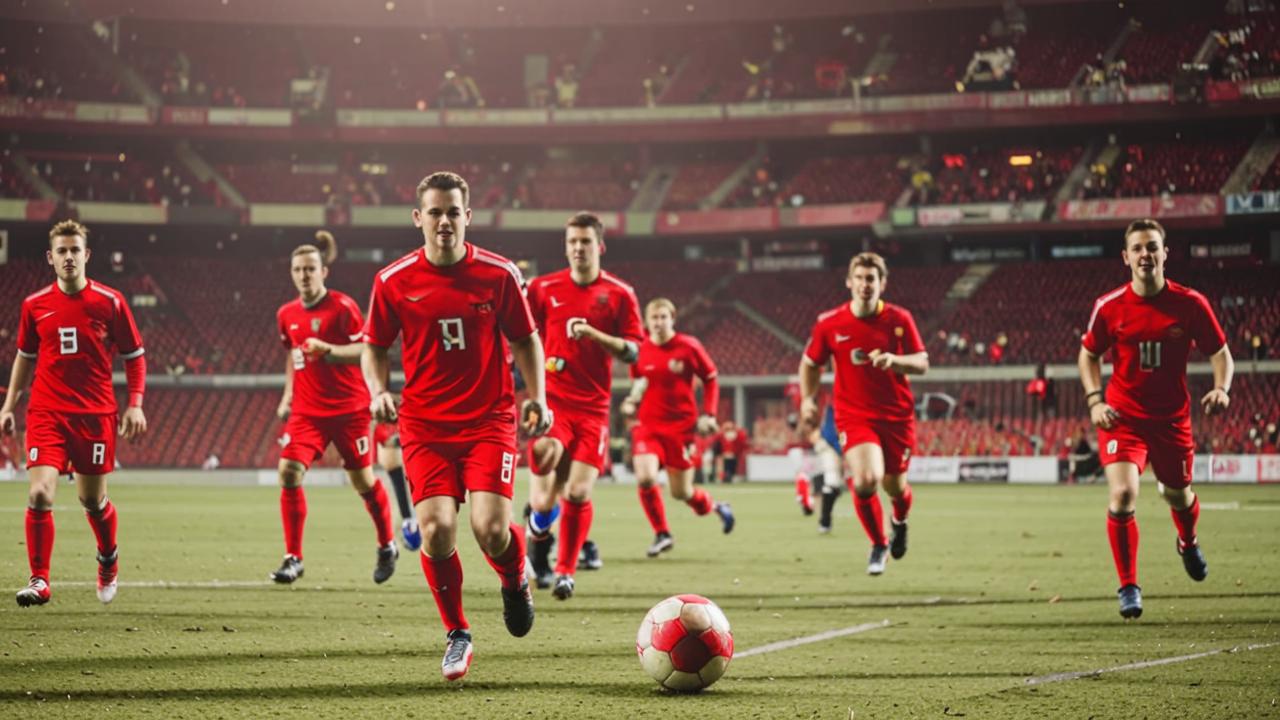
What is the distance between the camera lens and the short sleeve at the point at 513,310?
704 cm

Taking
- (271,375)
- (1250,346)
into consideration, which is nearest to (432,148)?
(271,375)

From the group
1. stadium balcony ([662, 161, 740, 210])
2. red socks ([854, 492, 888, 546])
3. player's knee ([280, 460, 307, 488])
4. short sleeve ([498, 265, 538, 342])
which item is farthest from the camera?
stadium balcony ([662, 161, 740, 210])

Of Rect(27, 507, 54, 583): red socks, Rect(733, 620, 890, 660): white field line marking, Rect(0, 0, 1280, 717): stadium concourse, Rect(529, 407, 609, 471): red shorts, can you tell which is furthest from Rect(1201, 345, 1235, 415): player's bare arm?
Rect(0, 0, 1280, 717): stadium concourse

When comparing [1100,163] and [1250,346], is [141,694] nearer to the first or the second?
[1250,346]

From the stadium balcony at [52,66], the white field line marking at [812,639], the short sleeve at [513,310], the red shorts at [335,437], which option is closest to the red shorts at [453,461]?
the short sleeve at [513,310]

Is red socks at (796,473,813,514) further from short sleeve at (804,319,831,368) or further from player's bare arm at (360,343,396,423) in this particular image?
player's bare arm at (360,343,396,423)

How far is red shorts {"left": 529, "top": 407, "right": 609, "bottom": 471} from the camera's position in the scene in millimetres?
10852

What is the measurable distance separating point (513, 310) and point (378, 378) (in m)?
0.74

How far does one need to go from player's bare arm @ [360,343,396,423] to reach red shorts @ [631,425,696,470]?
7.73 metres

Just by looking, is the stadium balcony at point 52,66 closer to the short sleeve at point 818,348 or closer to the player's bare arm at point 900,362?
the short sleeve at point 818,348

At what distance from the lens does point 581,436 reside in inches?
428

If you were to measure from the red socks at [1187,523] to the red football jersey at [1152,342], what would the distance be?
2.52ft

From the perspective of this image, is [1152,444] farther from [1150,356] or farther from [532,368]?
[532,368]

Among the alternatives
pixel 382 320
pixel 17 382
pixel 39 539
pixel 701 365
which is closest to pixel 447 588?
pixel 382 320
